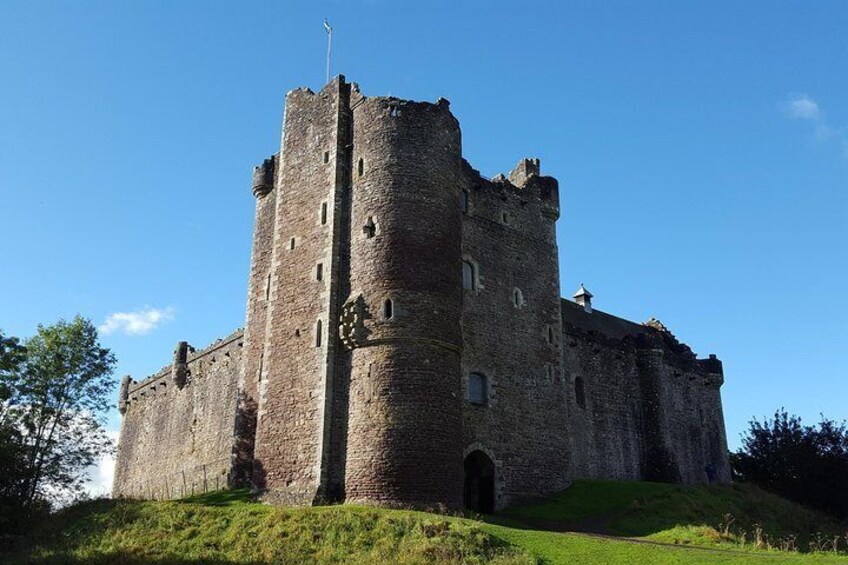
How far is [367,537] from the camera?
66.8ft

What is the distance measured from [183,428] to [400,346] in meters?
18.3

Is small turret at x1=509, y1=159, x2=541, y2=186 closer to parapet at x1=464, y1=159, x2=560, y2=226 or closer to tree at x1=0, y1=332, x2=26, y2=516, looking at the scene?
parapet at x1=464, y1=159, x2=560, y2=226

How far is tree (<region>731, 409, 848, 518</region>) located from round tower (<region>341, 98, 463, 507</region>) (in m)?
24.3

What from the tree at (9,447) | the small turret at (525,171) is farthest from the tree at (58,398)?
the small turret at (525,171)

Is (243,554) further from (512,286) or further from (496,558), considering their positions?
(512,286)

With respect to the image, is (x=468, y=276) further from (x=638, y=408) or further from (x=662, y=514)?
(x=638, y=408)

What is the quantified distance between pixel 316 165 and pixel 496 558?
51.4 ft

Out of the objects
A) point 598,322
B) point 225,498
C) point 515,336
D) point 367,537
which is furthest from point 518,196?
point 367,537

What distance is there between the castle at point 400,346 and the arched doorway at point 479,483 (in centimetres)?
7

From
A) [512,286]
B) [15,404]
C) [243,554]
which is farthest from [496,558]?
[15,404]

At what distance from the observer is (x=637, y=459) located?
38125mm

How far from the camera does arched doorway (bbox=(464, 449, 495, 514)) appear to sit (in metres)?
28.5

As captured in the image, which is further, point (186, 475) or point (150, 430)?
point (150, 430)

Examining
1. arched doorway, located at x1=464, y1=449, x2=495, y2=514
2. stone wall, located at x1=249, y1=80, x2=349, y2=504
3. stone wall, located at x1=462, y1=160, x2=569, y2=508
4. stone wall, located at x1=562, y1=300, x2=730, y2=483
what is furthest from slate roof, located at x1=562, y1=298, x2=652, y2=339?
stone wall, located at x1=249, y1=80, x2=349, y2=504
